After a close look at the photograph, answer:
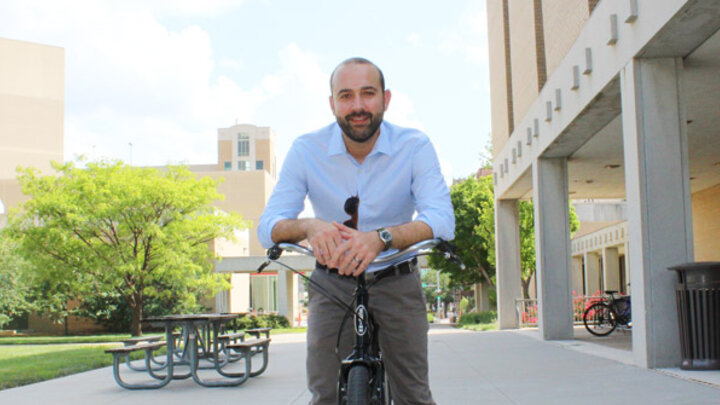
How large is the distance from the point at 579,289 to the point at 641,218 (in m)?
38.6

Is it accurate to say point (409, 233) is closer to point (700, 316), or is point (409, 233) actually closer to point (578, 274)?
point (700, 316)

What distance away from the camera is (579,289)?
4631 cm

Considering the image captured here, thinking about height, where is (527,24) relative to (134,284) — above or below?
above

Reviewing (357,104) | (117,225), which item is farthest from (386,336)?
(117,225)

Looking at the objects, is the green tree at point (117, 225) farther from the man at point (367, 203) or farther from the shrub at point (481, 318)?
the man at point (367, 203)

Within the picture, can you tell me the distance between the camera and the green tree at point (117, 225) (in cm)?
2967

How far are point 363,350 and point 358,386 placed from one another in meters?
0.16

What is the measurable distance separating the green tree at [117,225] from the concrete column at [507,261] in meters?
12.6

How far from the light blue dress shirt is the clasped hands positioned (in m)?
0.42

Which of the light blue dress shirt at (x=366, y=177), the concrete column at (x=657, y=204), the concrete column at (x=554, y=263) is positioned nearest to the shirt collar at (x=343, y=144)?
the light blue dress shirt at (x=366, y=177)

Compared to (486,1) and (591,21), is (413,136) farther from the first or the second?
(486,1)

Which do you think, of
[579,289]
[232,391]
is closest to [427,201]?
[232,391]

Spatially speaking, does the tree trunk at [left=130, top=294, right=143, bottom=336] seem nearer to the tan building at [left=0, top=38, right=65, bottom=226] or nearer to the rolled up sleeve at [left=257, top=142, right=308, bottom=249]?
the rolled up sleeve at [left=257, top=142, right=308, bottom=249]

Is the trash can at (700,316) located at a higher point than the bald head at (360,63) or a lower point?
lower
